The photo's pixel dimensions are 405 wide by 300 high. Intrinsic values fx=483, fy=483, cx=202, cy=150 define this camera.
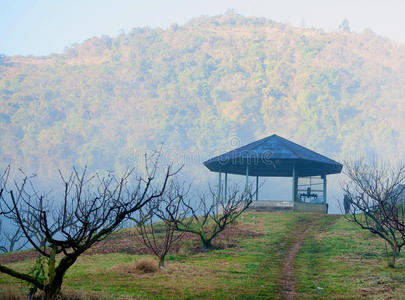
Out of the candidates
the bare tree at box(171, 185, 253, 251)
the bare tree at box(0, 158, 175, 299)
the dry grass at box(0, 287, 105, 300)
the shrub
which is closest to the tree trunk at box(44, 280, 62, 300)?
the bare tree at box(0, 158, 175, 299)

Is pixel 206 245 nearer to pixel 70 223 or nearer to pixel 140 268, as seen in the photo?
pixel 140 268

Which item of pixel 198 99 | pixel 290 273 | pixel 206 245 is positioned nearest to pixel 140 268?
pixel 290 273

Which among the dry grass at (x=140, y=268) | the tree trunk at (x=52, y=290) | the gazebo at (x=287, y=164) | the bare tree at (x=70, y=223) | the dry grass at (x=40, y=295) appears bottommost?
the dry grass at (x=140, y=268)

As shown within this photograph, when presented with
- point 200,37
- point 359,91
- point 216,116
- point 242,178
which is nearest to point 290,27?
point 200,37

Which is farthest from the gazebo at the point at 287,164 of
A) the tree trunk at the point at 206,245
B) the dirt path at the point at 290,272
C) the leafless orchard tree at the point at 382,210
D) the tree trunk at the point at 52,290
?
the tree trunk at the point at 52,290

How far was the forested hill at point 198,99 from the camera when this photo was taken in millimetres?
101938

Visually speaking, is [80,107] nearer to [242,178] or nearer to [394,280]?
[242,178]

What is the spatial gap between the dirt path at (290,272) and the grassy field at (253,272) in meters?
0.17

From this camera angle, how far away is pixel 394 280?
12.8 metres

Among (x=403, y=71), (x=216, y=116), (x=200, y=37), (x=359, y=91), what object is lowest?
(x=216, y=116)

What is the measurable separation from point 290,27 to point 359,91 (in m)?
61.2

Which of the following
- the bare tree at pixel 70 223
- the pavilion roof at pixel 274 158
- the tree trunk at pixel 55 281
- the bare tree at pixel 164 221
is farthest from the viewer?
the pavilion roof at pixel 274 158

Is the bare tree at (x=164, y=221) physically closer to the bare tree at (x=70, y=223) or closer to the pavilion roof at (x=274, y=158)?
the bare tree at (x=70, y=223)

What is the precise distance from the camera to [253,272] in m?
14.6
